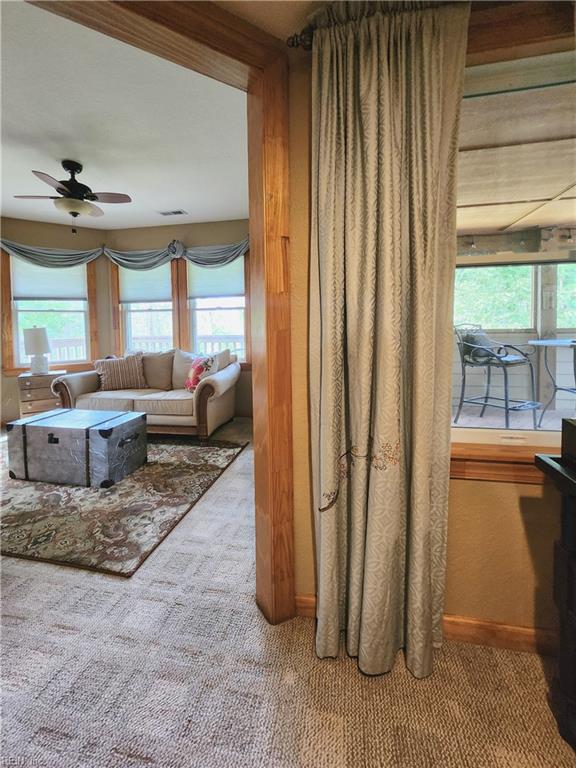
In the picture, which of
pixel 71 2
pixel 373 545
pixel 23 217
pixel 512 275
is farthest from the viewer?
pixel 23 217

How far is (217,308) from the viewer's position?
18.7 ft

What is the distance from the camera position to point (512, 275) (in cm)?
172

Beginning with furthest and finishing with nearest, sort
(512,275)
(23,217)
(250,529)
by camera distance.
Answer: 1. (23,217)
2. (250,529)
3. (512,275)

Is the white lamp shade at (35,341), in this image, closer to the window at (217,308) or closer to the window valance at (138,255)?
the window valance at (138,255)

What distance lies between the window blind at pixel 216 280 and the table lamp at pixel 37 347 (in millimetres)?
1923

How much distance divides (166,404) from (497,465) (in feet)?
11.5

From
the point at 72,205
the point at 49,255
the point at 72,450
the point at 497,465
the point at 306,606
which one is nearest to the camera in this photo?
the point at 497,465

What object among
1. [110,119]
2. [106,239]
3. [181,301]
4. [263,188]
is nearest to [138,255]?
[106,239]

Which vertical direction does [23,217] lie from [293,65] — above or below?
above

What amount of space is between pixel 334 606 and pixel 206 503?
5.18 feet

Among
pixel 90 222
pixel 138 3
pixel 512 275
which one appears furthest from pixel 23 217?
pixel 512 275

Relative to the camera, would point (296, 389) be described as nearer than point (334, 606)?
No

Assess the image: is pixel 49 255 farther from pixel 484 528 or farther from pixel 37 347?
pixel 484 528

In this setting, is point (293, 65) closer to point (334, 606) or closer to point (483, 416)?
point (483, 416)
